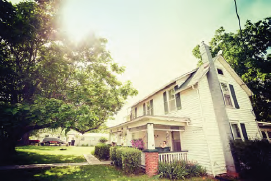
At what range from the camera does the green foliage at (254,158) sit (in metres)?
7.13

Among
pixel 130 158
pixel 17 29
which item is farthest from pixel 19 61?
pixel 130 158

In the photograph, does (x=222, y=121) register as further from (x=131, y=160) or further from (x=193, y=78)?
(x=131, y=160)

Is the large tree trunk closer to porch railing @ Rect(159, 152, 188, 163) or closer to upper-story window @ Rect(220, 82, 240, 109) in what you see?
porch railing @ Rect(159, 152, 188, 163)

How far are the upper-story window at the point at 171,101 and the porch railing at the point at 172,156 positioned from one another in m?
3.62

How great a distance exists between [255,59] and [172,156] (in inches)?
700

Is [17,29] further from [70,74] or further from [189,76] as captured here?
[189,76]

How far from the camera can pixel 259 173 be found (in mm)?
7145

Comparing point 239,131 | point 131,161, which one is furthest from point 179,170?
point 239,131

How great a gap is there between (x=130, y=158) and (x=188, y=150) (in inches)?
171

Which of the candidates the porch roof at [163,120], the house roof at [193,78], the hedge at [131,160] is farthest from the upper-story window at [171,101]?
the hedge at [131,160]

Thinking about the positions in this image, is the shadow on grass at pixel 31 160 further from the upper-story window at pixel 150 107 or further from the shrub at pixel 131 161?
the upper-story window at pixel 150 107

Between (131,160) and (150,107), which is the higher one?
(150,107)

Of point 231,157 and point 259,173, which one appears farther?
point 231,157

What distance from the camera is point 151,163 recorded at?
26.3ft
